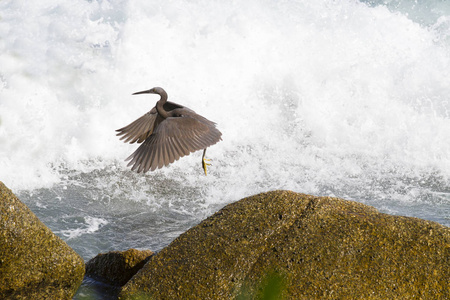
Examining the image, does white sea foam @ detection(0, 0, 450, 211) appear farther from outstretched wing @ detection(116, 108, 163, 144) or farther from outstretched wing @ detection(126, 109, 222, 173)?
outstretched wing @ detection(126, 109, 222, 173)

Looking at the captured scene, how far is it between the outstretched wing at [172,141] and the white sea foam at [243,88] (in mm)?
1877

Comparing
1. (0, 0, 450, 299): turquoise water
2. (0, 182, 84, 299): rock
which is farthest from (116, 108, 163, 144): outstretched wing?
(0, 182, 84, 299): rock

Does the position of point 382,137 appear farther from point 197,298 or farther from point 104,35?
point 197,298

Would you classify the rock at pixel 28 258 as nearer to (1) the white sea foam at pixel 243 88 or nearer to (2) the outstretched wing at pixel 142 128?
(2) the outstretched wing at pixel 142 128

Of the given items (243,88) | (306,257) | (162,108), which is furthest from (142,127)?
(243,88)

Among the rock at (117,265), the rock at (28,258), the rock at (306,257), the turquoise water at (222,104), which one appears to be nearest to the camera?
the rock at (306,257)

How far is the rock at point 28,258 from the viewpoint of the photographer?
3.17 m

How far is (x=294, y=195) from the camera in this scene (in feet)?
11.1

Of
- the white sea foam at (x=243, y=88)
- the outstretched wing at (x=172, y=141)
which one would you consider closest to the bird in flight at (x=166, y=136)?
the outstretched wing at (x=172, y=141)

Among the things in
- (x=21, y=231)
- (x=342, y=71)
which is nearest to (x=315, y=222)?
(x=21, y=231)

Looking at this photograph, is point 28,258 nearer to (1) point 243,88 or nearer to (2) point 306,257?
(2) point 306,257

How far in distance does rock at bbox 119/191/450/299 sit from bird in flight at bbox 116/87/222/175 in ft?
3.33

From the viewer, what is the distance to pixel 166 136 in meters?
4.33

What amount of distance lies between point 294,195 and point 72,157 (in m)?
4.58
